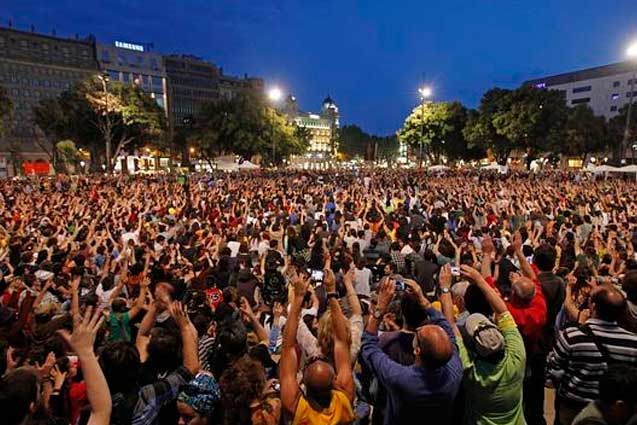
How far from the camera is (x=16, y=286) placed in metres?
6.25

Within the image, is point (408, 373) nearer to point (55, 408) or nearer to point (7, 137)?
point (55, 408)

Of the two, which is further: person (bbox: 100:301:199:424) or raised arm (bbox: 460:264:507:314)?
raised arm (bbox: 460:264:507:314)

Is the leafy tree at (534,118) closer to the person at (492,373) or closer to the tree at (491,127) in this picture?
the tree at (491,127)

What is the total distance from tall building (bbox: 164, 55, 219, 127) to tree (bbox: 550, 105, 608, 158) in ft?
288

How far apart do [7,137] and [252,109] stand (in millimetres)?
47191

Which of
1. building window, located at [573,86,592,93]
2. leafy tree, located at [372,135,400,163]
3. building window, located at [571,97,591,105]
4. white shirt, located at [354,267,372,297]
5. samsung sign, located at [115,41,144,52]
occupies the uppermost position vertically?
samsung sign, located at [115,41,144,52]

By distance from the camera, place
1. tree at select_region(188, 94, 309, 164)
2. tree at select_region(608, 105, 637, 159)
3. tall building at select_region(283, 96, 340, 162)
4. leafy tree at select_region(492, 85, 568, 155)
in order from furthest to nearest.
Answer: tall building at select_region(283, 96, 340, 162) → tree at select_region(188, 94, 309, 164) → tree at select_region(608, 105, 637, 159) → leafy tree at select_region(492, 85, 568, 155)

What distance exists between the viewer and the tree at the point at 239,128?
5222cm

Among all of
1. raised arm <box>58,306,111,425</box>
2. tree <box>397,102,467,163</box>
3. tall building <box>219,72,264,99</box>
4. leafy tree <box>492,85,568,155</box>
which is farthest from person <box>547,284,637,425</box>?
tall building <box>219,72,264,99</box>

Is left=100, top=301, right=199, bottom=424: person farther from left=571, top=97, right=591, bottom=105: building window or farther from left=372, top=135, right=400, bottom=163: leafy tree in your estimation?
left=372, top=135, right=400, bottom=163: leafy tree

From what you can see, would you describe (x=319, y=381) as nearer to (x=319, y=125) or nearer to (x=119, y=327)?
(x=119, y=327)

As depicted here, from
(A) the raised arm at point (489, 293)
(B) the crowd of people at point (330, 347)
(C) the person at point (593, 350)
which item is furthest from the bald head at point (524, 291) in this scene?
(A) the raised arm at point (489, 293)

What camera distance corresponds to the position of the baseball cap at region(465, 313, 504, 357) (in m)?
2.61

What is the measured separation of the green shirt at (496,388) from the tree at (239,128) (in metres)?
50.1
